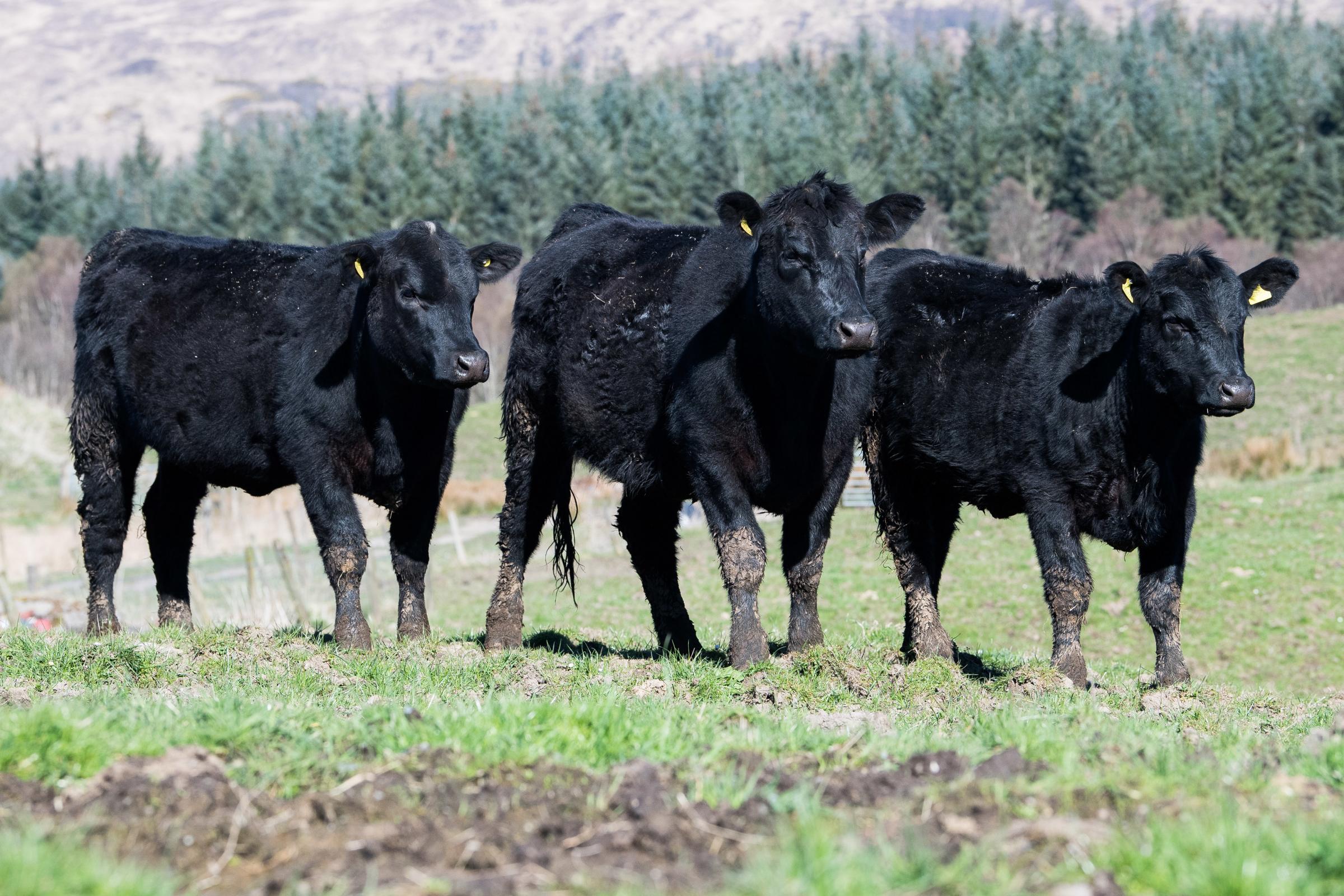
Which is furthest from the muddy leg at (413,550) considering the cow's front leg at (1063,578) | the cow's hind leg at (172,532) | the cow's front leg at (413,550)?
the cow's front leg at (1063,578)

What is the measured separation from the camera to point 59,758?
17.5 ft

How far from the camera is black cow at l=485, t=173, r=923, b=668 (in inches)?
376

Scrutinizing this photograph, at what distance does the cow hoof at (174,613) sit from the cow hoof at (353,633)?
2479 millimetres

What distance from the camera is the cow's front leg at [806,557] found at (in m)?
10.1

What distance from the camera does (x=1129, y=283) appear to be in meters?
10.2

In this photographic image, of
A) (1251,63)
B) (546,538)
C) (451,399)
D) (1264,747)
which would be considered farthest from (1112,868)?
(1251,63)

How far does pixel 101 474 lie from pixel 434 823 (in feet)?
29.8

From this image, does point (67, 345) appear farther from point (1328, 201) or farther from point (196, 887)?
point (196, 887)

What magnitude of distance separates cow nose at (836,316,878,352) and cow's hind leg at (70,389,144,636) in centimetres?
680

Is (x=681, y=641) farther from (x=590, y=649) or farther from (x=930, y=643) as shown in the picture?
(x=930, y=643)

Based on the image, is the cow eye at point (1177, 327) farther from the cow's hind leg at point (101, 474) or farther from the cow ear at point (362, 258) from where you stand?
the cow's hind leg at point (101, 474)

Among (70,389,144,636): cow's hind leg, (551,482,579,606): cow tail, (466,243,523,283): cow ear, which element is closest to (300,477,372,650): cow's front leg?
(551,482,579,606): cow tail

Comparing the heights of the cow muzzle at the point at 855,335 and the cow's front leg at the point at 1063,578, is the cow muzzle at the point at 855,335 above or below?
above

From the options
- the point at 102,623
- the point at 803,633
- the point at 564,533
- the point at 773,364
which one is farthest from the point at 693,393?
the point at 102,623
